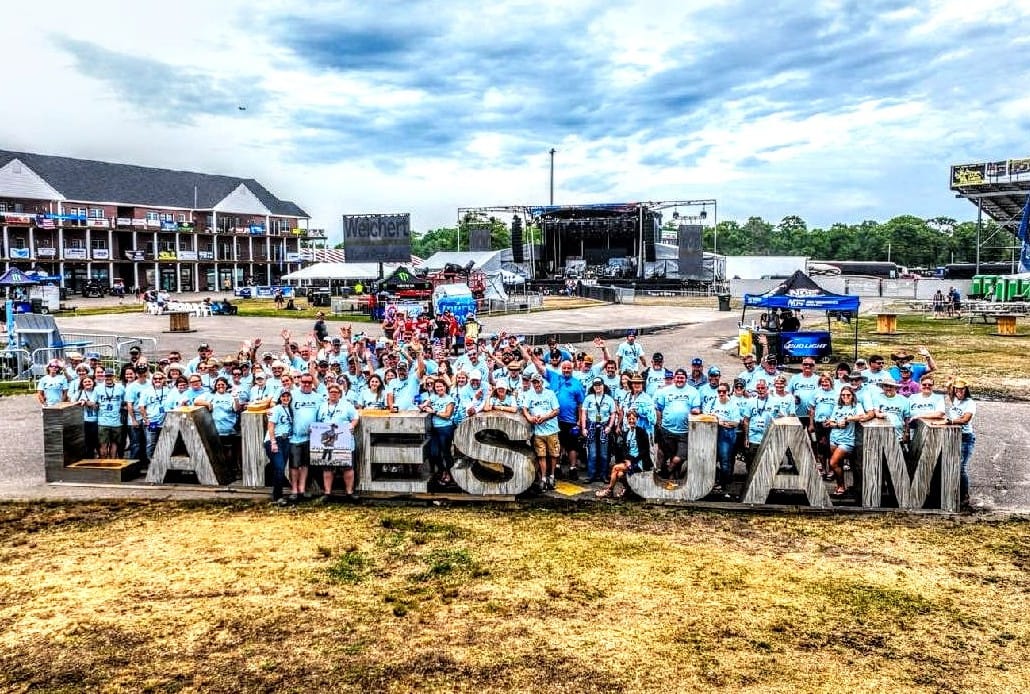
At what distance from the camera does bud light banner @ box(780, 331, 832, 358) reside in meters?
22.7

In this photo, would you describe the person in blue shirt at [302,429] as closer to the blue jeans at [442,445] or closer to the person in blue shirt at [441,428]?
the person in blue shirt at [441,428]

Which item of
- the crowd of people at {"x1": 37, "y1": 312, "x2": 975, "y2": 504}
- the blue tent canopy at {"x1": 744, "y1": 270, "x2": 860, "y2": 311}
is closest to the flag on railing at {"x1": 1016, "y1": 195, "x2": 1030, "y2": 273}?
the blue tent canopy at {"x1": 744, "y1": 270, "x2": 860, "y2": 311}

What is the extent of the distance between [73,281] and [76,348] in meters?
59.0

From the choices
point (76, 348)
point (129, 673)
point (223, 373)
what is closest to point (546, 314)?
point (76, 348)

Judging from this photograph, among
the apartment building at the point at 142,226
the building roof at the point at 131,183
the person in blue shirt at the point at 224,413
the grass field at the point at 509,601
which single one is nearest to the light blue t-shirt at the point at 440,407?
the grass field at the point at 509,601

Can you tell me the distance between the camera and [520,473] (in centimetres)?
979

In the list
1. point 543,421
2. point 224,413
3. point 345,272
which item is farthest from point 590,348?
point 345,272

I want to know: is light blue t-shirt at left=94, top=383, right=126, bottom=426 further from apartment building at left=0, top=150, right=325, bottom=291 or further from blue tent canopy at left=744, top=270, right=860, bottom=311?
apartment building at left=0, top=150, right=325, bottom=291

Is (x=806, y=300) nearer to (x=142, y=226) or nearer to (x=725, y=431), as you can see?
(x=725, y=431)

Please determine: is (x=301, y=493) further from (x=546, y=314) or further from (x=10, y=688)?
(x=546, y=314)

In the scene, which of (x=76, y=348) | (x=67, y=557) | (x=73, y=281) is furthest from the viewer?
(x=73, y=281)

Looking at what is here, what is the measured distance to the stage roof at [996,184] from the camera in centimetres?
6425

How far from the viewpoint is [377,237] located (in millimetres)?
55062

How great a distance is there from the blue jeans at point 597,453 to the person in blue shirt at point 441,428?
192 cm
